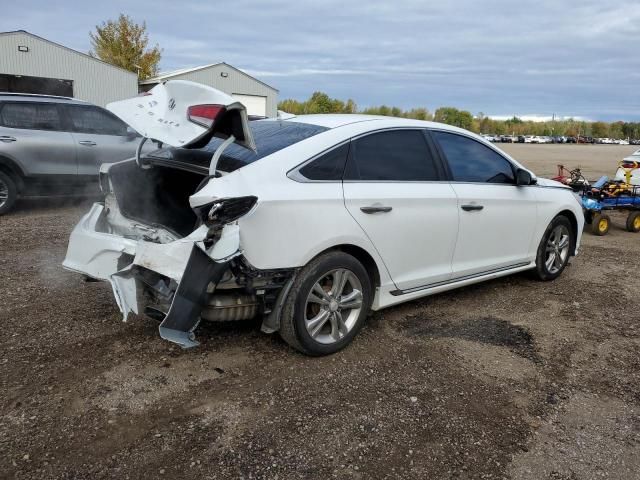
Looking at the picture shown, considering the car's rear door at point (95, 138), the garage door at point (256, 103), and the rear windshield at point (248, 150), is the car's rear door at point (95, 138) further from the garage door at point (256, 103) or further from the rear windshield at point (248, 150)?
the garage door at point (256, 103)

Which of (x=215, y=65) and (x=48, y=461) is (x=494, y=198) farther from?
(x=215, y=65)

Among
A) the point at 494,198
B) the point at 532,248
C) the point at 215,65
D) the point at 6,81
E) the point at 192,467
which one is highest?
the point at 215,65

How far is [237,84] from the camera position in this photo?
33781 mm

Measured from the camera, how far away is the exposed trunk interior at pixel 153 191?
382cm

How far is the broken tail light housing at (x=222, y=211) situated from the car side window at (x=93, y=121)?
6640 mm

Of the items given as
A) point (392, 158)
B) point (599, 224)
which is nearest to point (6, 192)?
point (392, 158)

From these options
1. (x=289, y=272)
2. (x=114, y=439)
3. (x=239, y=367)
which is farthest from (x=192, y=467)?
(x=289, y=272)

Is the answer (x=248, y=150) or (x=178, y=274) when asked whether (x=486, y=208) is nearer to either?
(x=248, y=150)

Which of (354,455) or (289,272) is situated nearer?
(354,455)

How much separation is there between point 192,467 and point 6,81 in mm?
26326

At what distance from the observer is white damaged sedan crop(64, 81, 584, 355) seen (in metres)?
3.11

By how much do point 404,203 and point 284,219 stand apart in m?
1.08

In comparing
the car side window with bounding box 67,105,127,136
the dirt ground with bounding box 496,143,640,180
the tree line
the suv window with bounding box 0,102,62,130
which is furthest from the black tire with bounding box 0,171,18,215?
the tree line

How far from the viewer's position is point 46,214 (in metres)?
8.35
